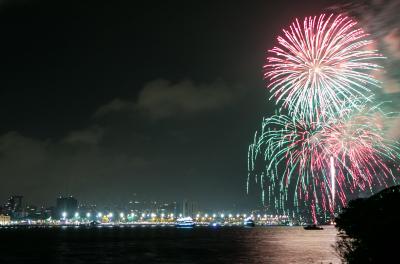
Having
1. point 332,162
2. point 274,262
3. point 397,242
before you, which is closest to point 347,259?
point 397,242

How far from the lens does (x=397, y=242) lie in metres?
25.1

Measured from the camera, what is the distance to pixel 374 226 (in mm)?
26547

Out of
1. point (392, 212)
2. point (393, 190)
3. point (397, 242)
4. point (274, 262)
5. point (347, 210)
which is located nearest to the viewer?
point (397, 242)

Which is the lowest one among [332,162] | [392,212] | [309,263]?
[309,263]

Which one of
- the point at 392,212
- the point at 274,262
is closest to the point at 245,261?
the point at 274,262

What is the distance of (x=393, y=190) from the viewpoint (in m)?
31.6

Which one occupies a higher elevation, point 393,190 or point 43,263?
point 393,190

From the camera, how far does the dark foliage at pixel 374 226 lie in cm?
2542

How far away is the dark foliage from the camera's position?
83.4 ft

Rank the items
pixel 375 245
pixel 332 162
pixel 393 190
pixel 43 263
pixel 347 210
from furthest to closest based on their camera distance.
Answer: pixel 43 263 < pixel 332 162 < pixel 347 210 < pixel 393 190 < pixel 375 245

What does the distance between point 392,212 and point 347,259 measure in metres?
5.18

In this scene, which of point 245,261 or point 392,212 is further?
point 245,261

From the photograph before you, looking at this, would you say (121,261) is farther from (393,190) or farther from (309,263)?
(393,190)

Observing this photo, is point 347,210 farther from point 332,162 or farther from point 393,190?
point 332,162
